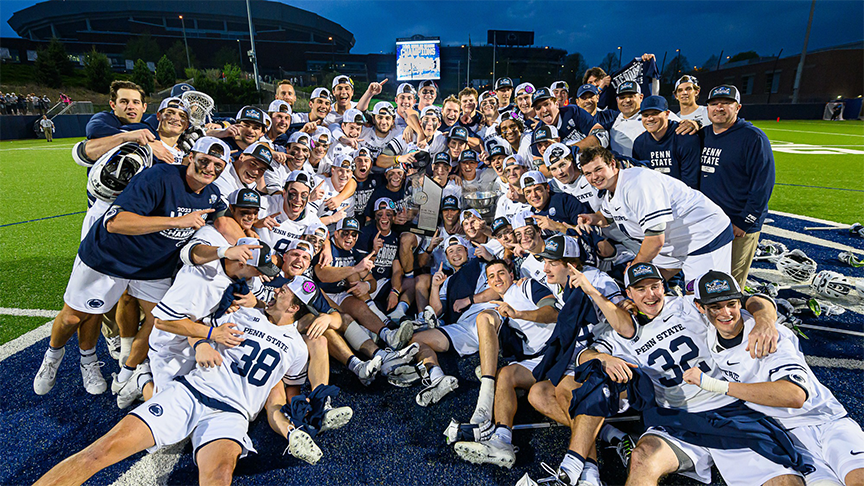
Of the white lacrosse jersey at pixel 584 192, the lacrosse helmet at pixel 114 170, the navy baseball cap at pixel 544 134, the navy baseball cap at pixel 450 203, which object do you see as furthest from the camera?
the navy baseball cap at pixel 450 203

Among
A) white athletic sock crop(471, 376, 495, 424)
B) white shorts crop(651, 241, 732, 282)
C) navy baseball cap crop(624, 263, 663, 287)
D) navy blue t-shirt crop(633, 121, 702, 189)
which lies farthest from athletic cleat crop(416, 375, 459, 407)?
navy blue t-shirt crop(633, 121, 702, 189)

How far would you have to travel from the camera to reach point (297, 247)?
3.90 meters

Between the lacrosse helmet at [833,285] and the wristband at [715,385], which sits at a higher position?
the wristband at [715,385]

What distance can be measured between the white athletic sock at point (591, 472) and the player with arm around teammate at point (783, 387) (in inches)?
33.1

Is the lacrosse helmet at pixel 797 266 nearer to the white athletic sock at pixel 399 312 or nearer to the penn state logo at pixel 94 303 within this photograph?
the white athletic sock at pixel 399 312

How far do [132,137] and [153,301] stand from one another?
1569 millimetres

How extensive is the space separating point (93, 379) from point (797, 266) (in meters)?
8.50

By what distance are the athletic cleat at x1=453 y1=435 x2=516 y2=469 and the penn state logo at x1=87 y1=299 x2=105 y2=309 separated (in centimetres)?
337

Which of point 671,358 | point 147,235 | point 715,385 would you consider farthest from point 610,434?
point 147,235

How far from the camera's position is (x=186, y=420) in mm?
2812

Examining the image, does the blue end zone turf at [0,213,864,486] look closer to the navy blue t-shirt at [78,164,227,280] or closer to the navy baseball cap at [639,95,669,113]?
the navy blue t-shirt at [78,164,227,280]

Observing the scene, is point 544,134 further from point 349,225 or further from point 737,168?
point 349,225

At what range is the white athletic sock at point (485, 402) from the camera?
131 inches

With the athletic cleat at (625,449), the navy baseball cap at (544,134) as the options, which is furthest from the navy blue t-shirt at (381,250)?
the athletic cleat at (625,449)
